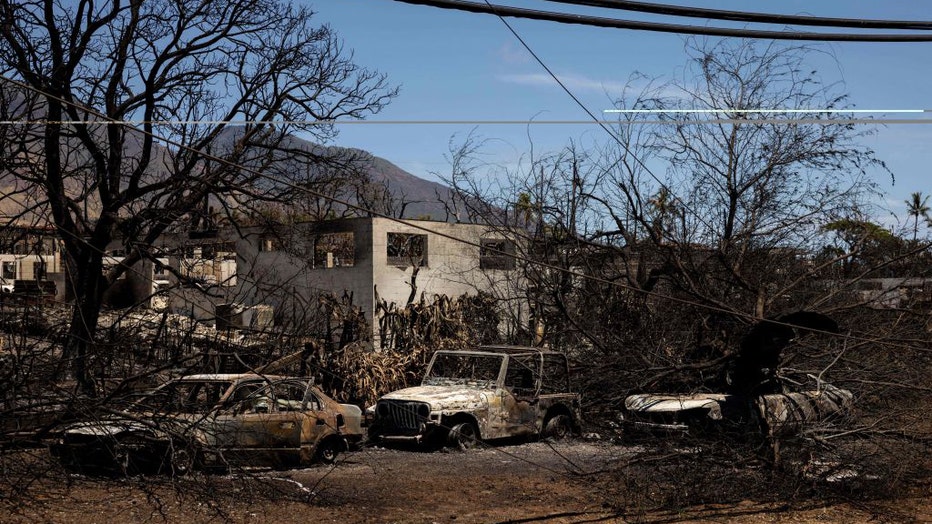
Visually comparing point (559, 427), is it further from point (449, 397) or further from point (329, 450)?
point (329, 450)

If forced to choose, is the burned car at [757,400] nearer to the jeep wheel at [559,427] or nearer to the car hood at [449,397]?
the jeep wheel at [559,427]

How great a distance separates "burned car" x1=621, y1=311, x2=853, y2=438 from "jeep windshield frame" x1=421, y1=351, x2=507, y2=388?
8.81ft

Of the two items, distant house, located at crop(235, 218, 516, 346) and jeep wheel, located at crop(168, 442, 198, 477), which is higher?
distant house, located at crop(235, 218, 516, 346)

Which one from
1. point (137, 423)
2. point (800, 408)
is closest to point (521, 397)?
point (800, 408)

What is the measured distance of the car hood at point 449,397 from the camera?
15.1 m

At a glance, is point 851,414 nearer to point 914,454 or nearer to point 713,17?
point 914,454

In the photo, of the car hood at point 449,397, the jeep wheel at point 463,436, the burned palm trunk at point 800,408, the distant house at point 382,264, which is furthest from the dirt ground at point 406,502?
the distant house at point 382,264

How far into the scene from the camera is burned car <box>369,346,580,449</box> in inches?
593

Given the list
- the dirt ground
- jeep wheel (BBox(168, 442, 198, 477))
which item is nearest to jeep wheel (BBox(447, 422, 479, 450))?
the dirt ground

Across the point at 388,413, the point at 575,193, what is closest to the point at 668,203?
the point at 575,193

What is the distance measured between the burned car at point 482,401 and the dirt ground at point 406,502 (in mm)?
2085

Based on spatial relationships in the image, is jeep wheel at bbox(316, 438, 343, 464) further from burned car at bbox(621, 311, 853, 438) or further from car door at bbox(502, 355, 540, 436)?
burned car at bbox(621, 311, 853, 438)

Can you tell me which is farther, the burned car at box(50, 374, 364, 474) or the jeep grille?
the jeep grille

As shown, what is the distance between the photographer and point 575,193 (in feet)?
64.8
